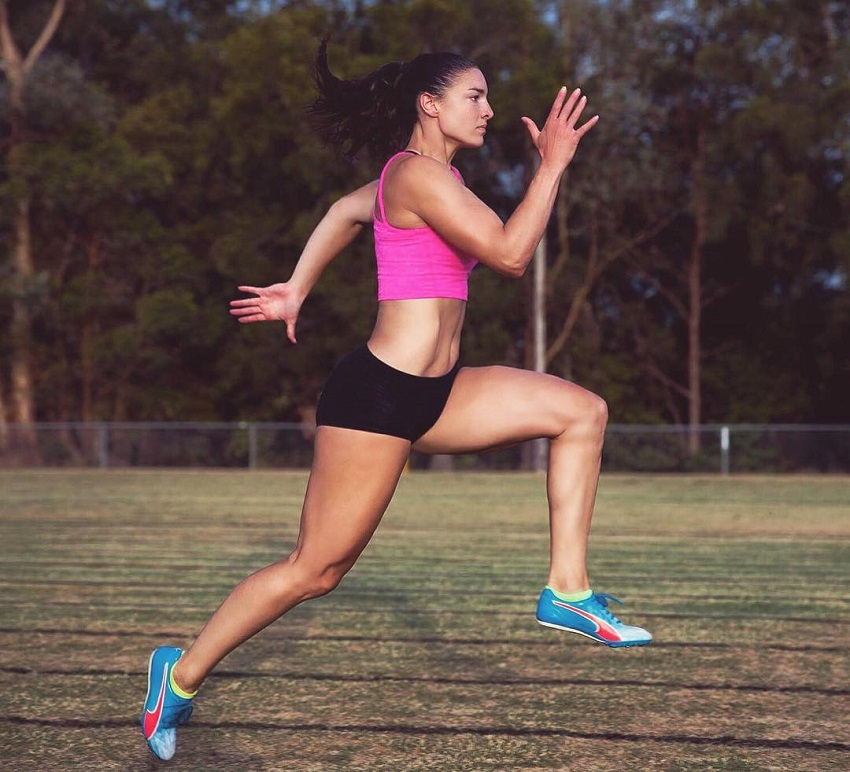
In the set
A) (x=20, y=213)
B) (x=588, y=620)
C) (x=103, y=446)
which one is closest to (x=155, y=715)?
(x=588, y=620)

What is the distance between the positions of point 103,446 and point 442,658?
79.5 feet

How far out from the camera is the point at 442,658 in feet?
19.5

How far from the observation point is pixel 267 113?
3512 centimetres

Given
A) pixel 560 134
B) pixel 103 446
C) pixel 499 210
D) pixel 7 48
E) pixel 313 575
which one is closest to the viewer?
pixel 560 134

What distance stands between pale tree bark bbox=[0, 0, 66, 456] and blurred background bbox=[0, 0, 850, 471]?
0.26 feet

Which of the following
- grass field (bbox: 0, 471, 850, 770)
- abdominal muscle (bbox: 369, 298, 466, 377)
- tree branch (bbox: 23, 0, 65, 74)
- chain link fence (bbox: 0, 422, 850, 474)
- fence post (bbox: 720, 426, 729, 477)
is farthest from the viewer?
tree branch (bbox: 23, 0, 65, 74)

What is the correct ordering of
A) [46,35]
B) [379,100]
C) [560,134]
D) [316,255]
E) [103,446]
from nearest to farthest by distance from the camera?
[560,134] < [379,100] < [316,255] < [103,446] < [46,35]

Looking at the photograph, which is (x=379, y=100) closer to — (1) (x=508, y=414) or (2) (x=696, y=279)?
(1) (x=508, y=414)

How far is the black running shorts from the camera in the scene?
3908mm

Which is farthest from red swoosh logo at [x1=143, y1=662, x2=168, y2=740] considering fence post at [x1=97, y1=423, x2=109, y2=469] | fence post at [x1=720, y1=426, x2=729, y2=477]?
fence post at [x1=97, y1=423, x2=109, y2=469]

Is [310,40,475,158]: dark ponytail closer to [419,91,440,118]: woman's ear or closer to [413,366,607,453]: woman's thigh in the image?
[419,91,440,118]: woman's ear

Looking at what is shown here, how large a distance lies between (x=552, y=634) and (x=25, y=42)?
3332 cm

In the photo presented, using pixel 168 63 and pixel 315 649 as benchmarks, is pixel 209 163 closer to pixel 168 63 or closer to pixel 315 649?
pixel 168 63

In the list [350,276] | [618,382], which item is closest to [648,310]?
[618,382]
